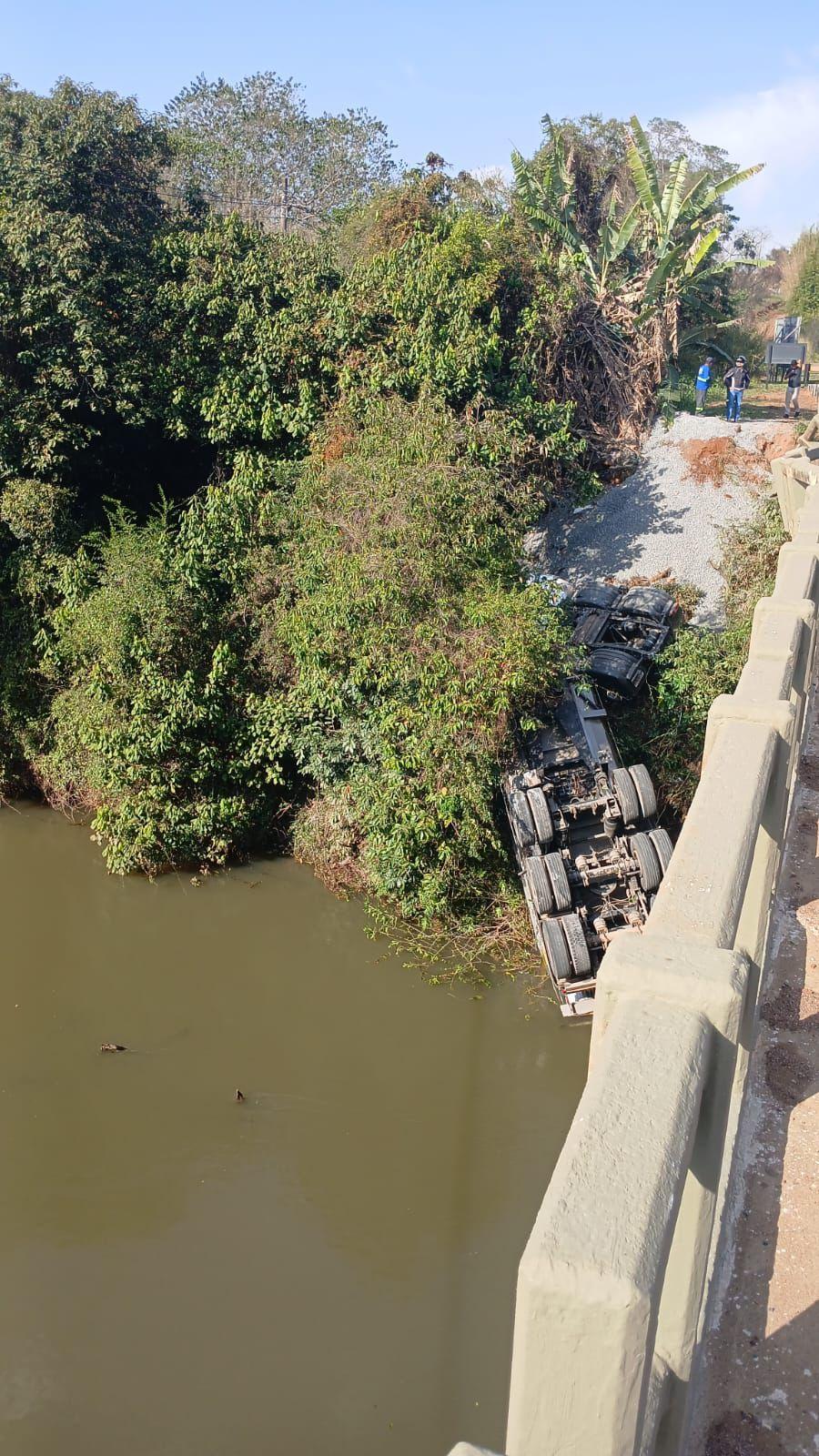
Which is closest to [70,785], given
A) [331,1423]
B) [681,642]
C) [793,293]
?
[681,642]

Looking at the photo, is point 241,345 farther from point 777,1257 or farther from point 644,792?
point 777,1257

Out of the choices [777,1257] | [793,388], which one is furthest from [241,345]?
[777,1257]

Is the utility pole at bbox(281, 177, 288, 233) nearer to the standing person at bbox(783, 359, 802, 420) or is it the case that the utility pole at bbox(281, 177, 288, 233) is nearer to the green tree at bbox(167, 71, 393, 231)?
the green tree at bbox(167, 71, 393, 231)

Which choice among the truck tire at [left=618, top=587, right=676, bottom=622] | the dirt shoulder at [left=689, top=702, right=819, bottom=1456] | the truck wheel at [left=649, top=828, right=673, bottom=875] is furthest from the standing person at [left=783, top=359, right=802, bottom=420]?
the dirt shoulder at [left=689, top=702, right=819, bottom=1456]

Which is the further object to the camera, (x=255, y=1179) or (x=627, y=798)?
(x=627, y=798)

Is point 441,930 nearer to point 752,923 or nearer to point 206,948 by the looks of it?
point 206,948

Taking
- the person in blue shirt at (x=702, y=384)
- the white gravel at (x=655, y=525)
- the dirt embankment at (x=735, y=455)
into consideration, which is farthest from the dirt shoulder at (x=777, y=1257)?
the person in blue shirt at (x=702, y=384)
